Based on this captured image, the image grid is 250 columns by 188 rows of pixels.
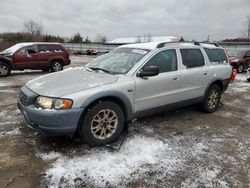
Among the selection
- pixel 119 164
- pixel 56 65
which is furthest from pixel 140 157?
pixel 56 65

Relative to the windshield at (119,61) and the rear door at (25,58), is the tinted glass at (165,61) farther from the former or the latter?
the rear door at (25,58)

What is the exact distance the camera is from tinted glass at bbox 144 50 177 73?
514 centimetres

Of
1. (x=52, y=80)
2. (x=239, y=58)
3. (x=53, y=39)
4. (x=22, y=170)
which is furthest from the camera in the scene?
(x=53, y=39)

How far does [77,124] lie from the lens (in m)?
4.13

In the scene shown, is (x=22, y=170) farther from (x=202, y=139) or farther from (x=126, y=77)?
(x=202, y=139)

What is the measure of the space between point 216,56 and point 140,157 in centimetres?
368

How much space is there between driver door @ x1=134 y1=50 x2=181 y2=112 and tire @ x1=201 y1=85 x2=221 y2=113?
1.10m

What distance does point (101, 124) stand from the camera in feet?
14.4

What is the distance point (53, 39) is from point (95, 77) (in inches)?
1662

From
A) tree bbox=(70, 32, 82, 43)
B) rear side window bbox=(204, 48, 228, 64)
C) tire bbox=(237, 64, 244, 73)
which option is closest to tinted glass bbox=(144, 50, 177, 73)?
rear side window bbox=(204, 48, 228, 64)

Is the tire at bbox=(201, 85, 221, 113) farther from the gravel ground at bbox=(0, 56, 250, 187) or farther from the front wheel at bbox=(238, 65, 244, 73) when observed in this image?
the front wheel at bbox=(238, 65, 244, 73)

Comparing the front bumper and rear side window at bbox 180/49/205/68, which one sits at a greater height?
rear side window at bbox 180/49/205/68

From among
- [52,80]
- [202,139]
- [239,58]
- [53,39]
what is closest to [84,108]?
[52,80]

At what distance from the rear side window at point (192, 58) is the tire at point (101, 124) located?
6.58 feet
